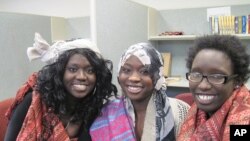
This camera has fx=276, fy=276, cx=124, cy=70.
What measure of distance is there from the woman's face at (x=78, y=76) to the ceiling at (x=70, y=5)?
231 centimetres

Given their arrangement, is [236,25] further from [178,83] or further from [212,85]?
[212,85]

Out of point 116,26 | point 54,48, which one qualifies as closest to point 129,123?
point 54,48

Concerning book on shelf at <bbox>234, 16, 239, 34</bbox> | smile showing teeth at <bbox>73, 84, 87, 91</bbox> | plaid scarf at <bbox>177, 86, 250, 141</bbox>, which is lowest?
plaid scarf at <bbox>177, 86, 250, 141</bbox>

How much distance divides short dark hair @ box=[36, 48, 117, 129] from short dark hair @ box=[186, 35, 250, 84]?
1.58ft

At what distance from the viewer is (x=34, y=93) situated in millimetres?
1307

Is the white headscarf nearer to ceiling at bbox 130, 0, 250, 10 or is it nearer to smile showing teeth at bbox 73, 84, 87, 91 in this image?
smile showing teeth at bbox 73, 84, 87, 91

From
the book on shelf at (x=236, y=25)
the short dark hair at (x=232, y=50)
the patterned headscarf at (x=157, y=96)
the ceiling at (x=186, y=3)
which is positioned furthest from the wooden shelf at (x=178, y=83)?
the short dark hair at (x=232, y=50)

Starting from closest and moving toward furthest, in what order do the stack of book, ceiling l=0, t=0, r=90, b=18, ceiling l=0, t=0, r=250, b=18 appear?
the stack of book → ceiling l=0, t=0, r=250, b=18 → ceiling l=0, t=0, r=90, b=18

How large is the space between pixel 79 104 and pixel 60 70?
0.63ft

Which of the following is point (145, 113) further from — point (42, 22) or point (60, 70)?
point (42, 22)

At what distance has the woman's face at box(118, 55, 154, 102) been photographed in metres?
1.18

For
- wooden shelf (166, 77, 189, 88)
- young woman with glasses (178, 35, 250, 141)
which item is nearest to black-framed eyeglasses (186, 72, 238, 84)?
young woman with glasses (178, 35, 250, 141)

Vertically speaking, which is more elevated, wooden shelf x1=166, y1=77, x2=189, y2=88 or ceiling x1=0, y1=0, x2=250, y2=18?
ceiling x1=0, y1=0, x2=250, y2=18

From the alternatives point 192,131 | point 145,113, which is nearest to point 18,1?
point 145,113
